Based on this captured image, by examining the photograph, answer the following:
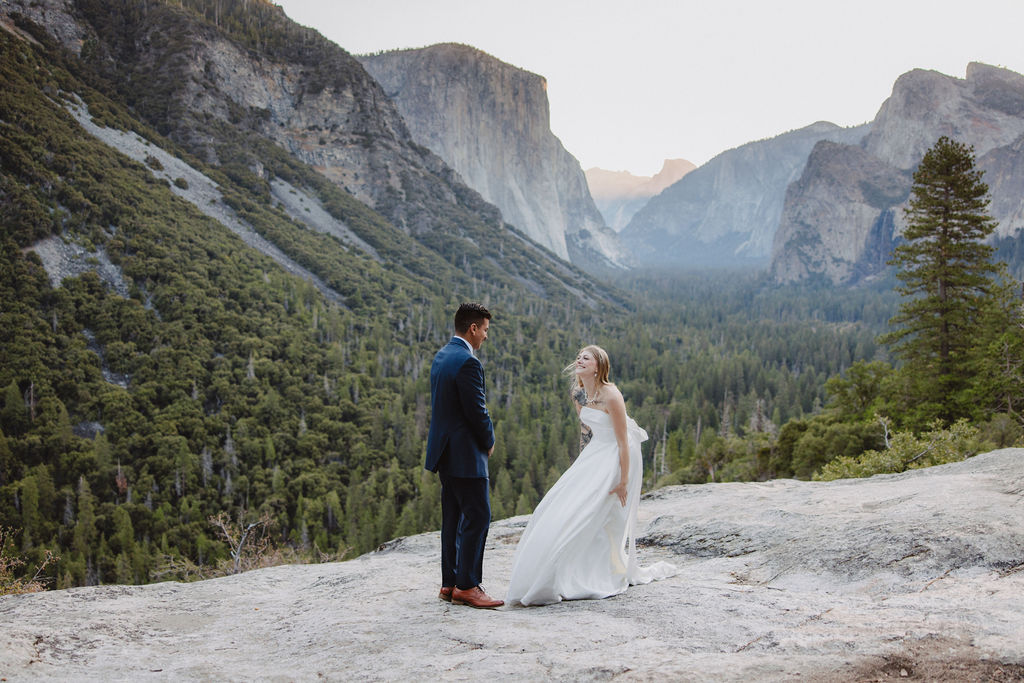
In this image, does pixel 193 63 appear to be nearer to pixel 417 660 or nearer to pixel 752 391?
pixel 752 391

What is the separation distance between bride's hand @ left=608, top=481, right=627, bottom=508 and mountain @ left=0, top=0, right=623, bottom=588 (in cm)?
2905

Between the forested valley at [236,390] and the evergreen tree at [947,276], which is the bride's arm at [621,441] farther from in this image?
the evergreen tree at [947,276]

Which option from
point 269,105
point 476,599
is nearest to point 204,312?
point 476,599

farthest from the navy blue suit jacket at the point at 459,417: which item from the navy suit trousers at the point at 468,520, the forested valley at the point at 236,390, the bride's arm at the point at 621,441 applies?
the forested valley at the point at 236,390

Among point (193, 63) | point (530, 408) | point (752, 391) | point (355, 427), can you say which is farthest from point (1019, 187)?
point (193, 63)

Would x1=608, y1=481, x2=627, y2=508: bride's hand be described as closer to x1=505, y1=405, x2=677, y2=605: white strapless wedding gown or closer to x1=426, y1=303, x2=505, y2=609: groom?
x1=505, y1=405, x2=677, y2=605: white strapless wedding gown

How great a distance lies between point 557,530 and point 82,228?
96.4 m

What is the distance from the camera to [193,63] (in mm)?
138125

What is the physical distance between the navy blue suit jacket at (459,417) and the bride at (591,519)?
2.97 ft

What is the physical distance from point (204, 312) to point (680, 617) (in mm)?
89192

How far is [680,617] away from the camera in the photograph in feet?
17.1

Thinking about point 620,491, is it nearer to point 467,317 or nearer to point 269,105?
point 467,317

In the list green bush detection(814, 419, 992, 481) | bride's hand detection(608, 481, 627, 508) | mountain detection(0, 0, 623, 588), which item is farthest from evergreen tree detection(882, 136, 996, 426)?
mountain detection(0, 0, 623, 588)

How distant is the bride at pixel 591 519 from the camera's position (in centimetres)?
598
